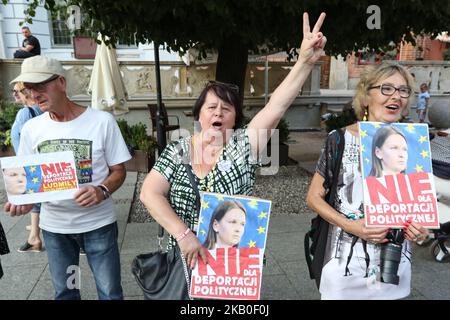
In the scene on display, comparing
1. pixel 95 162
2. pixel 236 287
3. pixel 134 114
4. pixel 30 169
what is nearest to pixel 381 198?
pixel 236 287

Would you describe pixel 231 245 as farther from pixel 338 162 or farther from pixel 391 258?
pixel 391 258

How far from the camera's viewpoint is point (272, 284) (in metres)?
3.31

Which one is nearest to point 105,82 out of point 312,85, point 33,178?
point 33,178

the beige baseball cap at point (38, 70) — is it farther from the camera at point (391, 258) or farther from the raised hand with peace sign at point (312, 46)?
the camera at point (391, 258)

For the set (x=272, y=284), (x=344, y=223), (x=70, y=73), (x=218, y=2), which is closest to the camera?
(x=344, y=223)

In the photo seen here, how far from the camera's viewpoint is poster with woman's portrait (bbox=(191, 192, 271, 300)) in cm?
159

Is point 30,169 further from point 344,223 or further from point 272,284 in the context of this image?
point 272,284

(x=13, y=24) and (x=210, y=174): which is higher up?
(x=13, y=24)

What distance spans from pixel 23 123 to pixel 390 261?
3.27 metres

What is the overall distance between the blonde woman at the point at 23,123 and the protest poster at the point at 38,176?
133 centimetres

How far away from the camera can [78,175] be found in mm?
2080

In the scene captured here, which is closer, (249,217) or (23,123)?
(249,217)

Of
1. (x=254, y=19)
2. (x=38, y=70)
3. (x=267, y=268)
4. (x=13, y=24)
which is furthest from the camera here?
(x=13, y=24)
